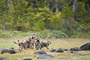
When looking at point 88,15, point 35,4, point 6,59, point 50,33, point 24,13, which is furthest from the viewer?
point 35,4

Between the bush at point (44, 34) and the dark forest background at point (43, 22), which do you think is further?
the dark forest background at point (43, 22)

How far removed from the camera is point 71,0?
39.4 m

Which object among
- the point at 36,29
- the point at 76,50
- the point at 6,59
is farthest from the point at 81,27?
the point at 6,59

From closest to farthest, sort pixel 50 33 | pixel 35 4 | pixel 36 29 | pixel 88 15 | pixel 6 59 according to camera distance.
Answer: pixel 6 59 < pixel 50 33 < pixel 36 29 < pixel 88 15 < pixel 35 4

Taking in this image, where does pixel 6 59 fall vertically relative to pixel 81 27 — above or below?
above

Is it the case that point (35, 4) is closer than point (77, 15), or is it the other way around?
point (77, 15)

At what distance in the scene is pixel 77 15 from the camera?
36.7 metres

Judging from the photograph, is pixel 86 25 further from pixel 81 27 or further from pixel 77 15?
pixel 77 15

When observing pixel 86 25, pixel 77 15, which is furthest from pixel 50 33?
pixel 77 15

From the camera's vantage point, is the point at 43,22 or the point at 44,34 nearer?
the point at 44,34

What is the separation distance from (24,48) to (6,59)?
448 centimetres

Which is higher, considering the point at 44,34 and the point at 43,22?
the point at 43,22

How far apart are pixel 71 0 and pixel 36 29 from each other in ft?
40.1

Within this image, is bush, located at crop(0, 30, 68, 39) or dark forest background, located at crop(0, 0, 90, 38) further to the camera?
dark forest background, located at crop(0, 0, 90, 38)
